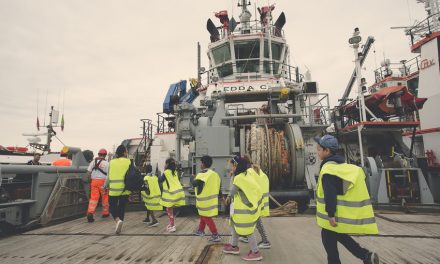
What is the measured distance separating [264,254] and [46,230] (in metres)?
4.57

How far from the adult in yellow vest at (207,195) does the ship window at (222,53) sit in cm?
989

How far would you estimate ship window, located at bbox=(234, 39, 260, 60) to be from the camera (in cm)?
1284

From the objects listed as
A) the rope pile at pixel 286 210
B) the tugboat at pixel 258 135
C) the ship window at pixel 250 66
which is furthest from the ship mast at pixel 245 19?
the rope pile at pixel 286 210

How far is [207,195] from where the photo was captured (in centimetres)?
436

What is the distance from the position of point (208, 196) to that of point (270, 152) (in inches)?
115

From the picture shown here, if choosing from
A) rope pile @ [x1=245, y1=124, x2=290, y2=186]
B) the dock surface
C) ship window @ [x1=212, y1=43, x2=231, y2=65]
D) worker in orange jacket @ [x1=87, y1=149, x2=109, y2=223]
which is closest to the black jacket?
the dock surface

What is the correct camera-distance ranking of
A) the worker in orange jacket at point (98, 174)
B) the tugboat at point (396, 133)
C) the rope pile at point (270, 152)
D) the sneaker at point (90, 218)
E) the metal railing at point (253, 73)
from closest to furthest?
the sneaker at point (90, 218) → the worker in orange jacket at point (98, 174) → the rope pile at point (270, 152) → the tugboat at point (396, 133) → the metal railing at point (253, 73)

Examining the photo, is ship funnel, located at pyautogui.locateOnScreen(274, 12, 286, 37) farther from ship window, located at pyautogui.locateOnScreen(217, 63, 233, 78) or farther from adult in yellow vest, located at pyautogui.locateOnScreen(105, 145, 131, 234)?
adult in yellow vest, located at pyautogui.locateOnScreen(105, 145, 131, 234)

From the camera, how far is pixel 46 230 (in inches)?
207

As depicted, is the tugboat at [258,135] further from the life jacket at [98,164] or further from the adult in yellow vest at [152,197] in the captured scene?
the life jacket at [98,164]

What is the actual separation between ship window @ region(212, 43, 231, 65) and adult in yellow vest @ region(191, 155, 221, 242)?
32.5 ft

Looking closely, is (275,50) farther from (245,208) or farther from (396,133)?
(245,208)

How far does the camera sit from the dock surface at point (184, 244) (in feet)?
11.5

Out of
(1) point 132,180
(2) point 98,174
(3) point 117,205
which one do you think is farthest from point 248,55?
(3) point 117,205
